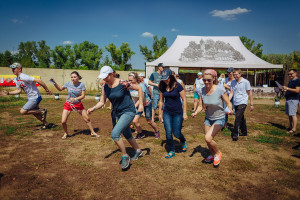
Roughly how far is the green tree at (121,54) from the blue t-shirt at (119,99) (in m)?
47.6

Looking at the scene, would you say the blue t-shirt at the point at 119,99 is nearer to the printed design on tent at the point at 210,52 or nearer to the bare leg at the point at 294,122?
the bare leg at the point at 294,122

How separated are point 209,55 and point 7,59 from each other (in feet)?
141

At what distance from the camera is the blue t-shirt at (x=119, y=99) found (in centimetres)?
385

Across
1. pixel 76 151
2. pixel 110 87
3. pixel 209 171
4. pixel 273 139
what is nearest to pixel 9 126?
pixel 76 151

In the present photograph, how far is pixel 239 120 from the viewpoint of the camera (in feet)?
19.5

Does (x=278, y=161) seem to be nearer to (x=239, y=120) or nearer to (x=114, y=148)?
(x=239, y=120)

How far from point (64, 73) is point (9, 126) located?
57.4ft

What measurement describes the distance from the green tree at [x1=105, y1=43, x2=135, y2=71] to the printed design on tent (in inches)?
1271

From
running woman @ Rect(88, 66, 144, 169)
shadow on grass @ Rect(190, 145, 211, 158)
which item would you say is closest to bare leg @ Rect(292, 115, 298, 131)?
shadow on grass @ Rect(190, 145, 211, 158)

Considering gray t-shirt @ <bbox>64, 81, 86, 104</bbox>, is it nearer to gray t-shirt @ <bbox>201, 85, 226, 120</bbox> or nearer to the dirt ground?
the dirt ground

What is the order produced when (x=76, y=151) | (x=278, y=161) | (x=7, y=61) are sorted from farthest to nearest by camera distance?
(x=7, y=61)
(x=76, y=151)
(x=278, y=161)

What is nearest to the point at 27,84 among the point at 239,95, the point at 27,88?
the point at 27,88

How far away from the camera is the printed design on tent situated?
19391 millimetres

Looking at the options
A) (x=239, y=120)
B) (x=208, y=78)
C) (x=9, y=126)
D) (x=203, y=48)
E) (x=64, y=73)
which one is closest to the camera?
Answer: (x=208, y=78)
